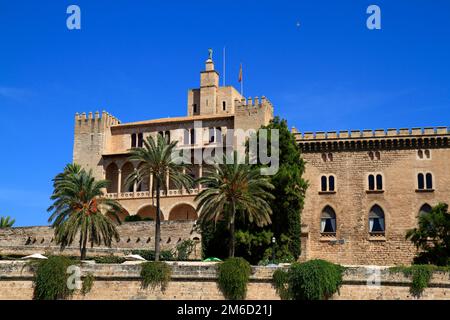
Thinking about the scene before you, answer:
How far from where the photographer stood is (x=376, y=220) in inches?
2133

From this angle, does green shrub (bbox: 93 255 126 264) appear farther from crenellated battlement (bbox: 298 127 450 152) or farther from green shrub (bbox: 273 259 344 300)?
crenellated battlement (bbox: 298 127 450 152)

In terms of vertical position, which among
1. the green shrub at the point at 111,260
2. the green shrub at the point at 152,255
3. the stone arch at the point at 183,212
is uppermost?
the stone arch at the point at 183,212

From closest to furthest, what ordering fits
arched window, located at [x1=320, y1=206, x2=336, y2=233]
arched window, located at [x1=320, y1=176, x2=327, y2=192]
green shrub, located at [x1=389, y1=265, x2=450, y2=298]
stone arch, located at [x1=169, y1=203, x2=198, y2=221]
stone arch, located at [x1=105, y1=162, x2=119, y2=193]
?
1. green shrub, located at [x1=389, y1=265, x2=450, y2=298]
2. arched window, located at [x1=320, y1=206, x2=336, y2=233]
3. arched window, located at [x1=320, y1=176, x2=327, y2=192]
4. stone arch, located at [x1=169, y1=203, x2=198, y2=221]
5. stone arch, located at [x1=105, y1=162, x2=119, y2=193]

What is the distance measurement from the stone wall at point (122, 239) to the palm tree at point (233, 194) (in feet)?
25.0

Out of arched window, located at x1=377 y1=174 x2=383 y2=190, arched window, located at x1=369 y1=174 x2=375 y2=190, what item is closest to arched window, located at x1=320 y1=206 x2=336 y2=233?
arched window, located at x1=369 y1=174 x2=375 y2=190

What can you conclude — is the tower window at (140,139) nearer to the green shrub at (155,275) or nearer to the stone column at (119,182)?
the stone column at (119,182)

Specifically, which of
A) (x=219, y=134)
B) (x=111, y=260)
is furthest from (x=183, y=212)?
(x=111, y=260)

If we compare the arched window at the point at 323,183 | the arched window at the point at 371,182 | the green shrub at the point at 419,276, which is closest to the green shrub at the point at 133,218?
the arched window at the point at 323,183

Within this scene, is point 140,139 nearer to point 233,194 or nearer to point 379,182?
point 379,182

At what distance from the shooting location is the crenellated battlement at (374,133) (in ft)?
178

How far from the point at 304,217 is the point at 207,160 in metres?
9.50

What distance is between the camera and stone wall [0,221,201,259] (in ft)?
166

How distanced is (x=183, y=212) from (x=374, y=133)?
1685 centimetres

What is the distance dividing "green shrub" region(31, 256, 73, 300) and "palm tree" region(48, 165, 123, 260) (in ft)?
23.4
